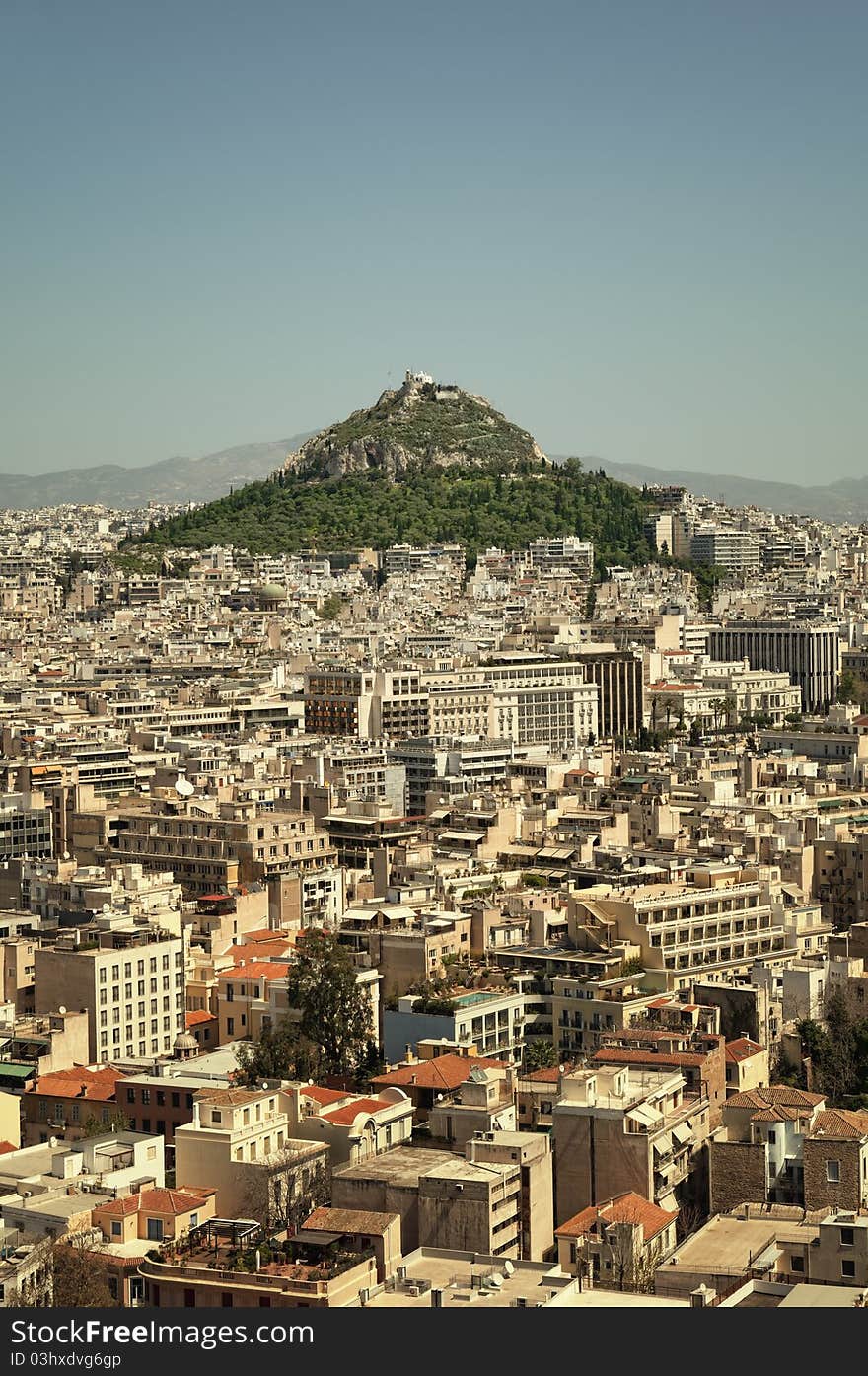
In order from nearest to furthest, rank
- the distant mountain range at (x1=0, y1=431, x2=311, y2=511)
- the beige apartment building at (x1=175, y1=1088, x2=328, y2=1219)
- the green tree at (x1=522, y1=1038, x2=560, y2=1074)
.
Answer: the beige apartment building at (x1=175, y1=1088, x2=328, y2=1219)
the green tree at (x1=522, y1=1038, x2=560, y2=1074)
the distant mountain range at (x1=0, y1=431, x2=311, y2=511)

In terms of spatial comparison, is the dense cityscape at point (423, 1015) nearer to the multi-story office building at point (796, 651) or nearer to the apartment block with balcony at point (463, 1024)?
the apartment block with balcony at point (463, 1024)

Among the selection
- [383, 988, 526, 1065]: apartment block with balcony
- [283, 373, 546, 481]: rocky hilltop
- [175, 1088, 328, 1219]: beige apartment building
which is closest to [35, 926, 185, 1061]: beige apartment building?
[383, 988, 526, 1065]: apartment block with balcony

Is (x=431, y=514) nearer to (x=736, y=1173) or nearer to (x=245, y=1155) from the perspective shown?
(x=736, y=1173)

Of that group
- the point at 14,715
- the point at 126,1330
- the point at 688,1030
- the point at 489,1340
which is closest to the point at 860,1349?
the point at 489,1340

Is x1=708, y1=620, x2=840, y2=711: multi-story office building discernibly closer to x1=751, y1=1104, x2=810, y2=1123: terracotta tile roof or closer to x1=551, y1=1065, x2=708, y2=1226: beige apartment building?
x1=751, y1=1104, x2=810, y2=1123: terracotta tile roof

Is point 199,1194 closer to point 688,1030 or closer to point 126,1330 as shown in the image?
point 688,1030

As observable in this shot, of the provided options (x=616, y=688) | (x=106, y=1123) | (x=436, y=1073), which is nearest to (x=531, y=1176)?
(x=436, y=1073)
